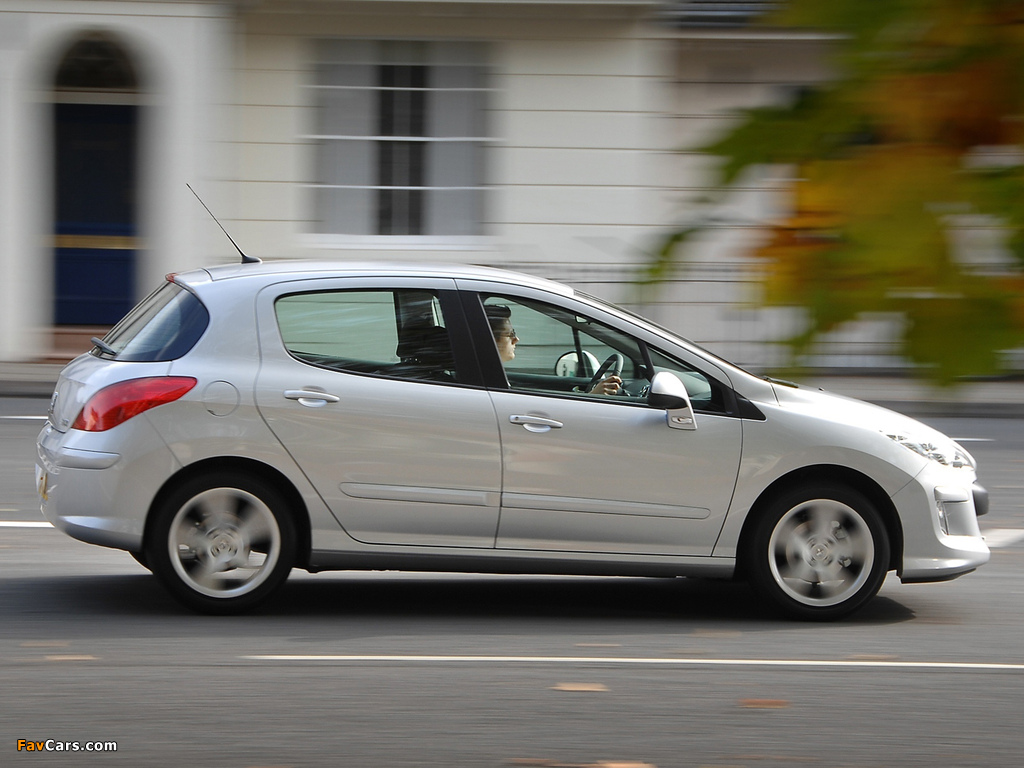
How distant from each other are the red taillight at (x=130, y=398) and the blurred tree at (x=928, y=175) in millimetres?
4187

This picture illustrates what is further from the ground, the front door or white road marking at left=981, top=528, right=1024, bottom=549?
the front door

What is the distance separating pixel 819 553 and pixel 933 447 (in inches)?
28.5

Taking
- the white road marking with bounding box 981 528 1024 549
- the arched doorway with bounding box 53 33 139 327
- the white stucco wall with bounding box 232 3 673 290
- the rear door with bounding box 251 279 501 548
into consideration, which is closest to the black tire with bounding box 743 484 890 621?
the rear door with bounding box 251 279 501 548


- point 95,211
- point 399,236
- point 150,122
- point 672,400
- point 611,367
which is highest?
point 150,122

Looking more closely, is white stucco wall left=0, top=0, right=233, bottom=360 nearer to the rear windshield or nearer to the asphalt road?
the asphalt road

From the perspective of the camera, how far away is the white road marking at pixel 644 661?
211 inches

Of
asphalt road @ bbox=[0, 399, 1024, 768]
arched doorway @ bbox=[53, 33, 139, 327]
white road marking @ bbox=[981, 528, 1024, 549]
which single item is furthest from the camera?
arched doorway @ bbox=[53, 33, 139, 327]

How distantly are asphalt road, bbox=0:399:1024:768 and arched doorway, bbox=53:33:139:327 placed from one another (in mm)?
9802

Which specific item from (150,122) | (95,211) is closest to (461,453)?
(150,122)

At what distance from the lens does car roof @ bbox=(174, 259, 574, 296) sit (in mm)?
6168

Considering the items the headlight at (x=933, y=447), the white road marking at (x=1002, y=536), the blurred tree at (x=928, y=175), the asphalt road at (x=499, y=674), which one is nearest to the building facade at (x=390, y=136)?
the white road marking at (x=1002, y=536)

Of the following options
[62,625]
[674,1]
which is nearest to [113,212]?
[674,1]

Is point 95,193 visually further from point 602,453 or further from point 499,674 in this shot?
point 499,674

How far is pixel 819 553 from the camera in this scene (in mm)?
6078
